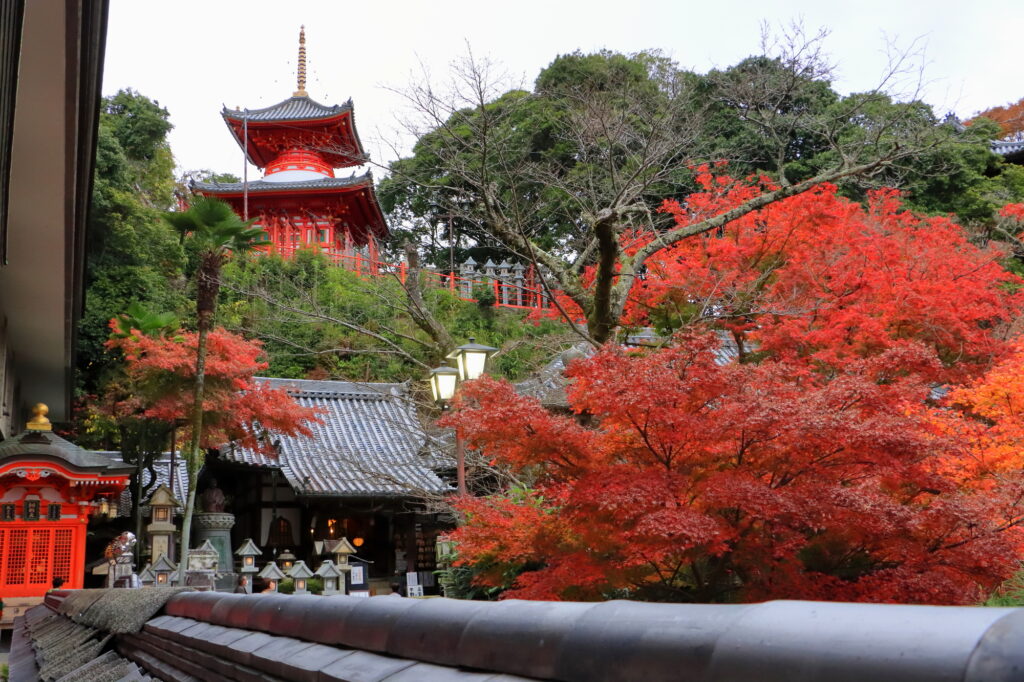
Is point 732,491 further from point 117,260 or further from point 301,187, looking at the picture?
point 301,187

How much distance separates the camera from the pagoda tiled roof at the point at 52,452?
14631 mm

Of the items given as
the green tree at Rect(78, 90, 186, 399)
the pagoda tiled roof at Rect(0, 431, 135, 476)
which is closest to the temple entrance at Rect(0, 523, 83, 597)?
the pagoda tiled roof at Rect(0, 431, 135, 476)

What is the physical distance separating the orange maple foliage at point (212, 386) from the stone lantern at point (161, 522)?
2.00 meters

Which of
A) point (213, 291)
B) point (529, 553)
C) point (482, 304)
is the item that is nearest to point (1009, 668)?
point (529, 553)

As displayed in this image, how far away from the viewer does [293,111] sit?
3919 cm

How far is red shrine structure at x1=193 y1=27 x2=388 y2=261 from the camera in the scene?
34.2 metres

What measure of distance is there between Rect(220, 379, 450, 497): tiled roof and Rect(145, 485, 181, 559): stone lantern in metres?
3.49

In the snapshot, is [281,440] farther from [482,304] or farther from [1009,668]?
[1009,668]

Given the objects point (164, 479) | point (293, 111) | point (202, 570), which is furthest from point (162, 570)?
point (293, 111)

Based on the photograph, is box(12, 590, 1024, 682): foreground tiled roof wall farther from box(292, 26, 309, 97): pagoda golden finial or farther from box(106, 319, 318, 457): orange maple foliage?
box(292, 26, 309, 97): pagoda golden finial

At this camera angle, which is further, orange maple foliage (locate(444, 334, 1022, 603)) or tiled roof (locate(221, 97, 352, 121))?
tiled roof (locate(221, 97, 352, 121))

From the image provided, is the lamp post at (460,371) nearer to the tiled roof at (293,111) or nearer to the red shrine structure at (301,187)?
the red shrine structure at (301,187)

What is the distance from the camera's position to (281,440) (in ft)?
74.2

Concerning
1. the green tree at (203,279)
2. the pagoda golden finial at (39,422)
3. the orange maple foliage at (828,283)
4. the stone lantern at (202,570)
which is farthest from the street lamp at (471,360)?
the pagoda golden finial at (39,422)
